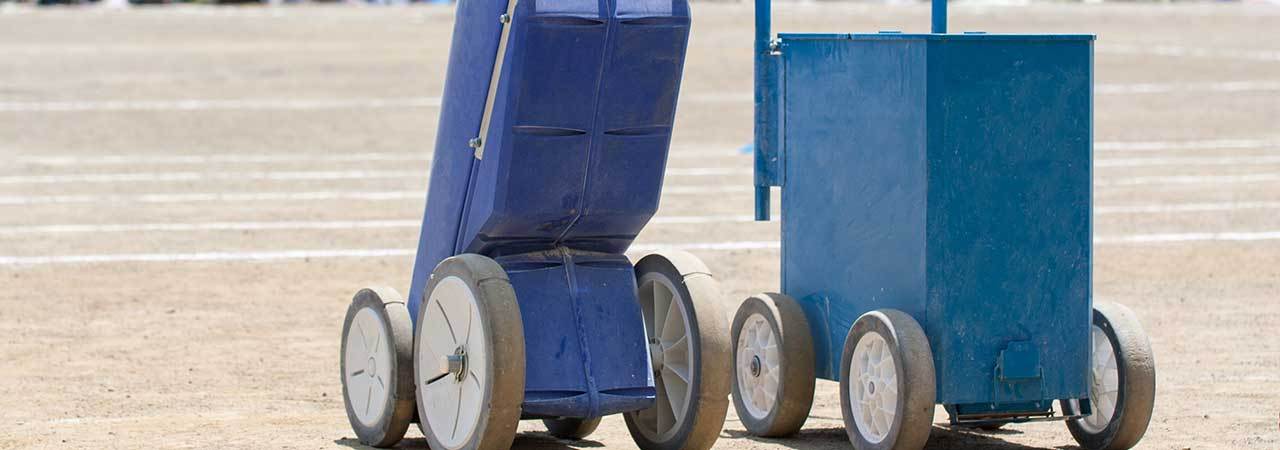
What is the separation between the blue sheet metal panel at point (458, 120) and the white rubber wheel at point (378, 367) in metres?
0.15

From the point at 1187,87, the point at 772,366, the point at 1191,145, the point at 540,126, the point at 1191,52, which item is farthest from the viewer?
the point at 1191,52

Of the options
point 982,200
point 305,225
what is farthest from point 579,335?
point 305,225

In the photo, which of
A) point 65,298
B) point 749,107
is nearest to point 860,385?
point 65,298

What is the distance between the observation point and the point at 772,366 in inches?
313

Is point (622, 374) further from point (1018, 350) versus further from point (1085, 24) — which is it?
point (1085, 24)

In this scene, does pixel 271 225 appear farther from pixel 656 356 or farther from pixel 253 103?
pixel 253 103

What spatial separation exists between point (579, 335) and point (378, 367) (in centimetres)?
93

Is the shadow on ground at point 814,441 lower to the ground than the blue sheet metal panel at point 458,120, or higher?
lower

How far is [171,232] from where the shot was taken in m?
15.7

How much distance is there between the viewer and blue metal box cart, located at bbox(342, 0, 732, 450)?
22.7 ft

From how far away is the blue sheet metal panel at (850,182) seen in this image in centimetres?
727

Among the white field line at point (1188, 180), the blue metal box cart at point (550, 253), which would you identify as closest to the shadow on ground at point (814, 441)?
the blue metal box cart at point (550, 253)

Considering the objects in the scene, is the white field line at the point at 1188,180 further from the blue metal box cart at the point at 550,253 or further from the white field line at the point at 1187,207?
the blue metal box cart at the point at 550,253

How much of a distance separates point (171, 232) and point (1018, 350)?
→ 9833mm
